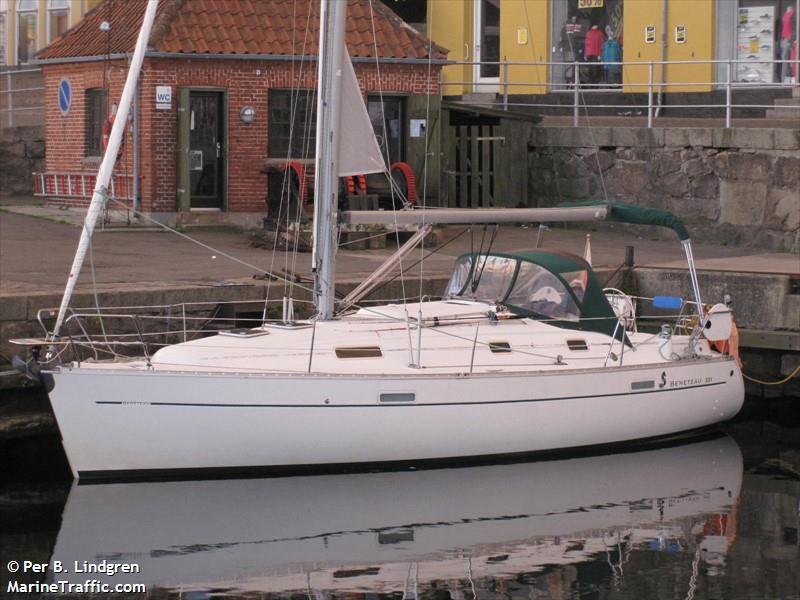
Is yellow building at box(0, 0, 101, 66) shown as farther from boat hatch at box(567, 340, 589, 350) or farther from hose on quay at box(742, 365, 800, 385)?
boat hatch at box(567, 340, 589, 350)

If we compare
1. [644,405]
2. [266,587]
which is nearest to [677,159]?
[644,405]

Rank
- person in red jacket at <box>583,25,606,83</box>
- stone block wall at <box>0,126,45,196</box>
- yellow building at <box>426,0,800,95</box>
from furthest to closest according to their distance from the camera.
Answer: person in red jacket at <box>583,25,606,83</box> → yellow building at <box>426,0,800,95</box> → stone block wall at <box>0,126,45,196</box>

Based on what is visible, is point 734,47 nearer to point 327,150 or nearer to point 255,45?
point 255,45

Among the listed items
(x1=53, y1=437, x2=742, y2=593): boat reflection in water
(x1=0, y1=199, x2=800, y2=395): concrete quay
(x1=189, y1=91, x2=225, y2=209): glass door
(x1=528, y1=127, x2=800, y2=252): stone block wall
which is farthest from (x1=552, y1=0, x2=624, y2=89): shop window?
(x1=53, y1=437, x2=742, y2=593): boat reflection in water

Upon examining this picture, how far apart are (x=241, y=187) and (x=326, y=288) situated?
9007 mm

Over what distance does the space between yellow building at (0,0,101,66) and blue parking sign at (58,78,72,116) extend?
10799 millimetres

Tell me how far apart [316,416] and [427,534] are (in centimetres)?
177

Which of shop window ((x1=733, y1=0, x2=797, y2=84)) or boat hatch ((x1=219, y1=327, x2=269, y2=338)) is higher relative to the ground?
shop window ((x1=733, y1=0, x2=797, y2=84))

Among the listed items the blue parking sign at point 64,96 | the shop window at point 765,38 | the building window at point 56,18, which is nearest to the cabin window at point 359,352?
the blue parking sign at point 64,96

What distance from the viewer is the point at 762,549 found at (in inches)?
486

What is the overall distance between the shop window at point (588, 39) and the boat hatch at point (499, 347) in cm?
1531

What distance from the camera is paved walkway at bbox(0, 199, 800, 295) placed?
17.5m

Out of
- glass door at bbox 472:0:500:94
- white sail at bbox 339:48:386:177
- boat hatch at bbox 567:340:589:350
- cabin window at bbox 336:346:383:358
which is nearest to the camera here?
cabin window at bbox 336:346:383:358

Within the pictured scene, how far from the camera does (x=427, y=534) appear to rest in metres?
12.7
